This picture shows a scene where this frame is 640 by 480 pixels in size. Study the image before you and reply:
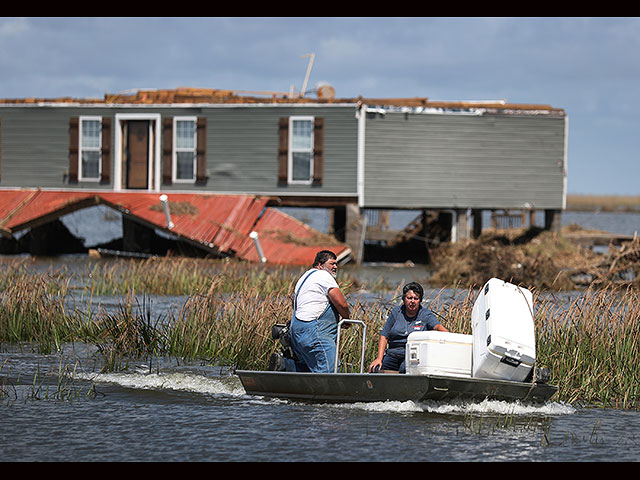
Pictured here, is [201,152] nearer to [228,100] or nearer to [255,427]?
[228,100]

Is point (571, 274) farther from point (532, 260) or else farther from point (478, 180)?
Result: point (478, 180)

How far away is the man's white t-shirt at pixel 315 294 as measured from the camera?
420 inches

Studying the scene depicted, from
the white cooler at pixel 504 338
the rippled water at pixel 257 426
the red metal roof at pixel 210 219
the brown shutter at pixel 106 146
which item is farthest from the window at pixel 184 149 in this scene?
the white cooler at pixel 504 338

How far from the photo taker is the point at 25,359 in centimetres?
1305

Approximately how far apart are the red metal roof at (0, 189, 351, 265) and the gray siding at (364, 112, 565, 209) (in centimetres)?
295

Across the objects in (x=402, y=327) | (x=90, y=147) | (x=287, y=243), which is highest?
(x=90, y=147)

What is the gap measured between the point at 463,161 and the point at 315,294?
61.8 ft

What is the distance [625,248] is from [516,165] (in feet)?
21.1

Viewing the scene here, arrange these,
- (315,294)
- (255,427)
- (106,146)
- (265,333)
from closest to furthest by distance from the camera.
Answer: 1. (255,427)
2. (315,294)
3. (265,333)
4. (106,146)

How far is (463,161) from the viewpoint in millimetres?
28781

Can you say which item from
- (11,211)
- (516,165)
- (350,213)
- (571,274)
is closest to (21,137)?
(11,211)

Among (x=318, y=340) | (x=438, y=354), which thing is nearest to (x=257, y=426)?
(x=318, y=340)
